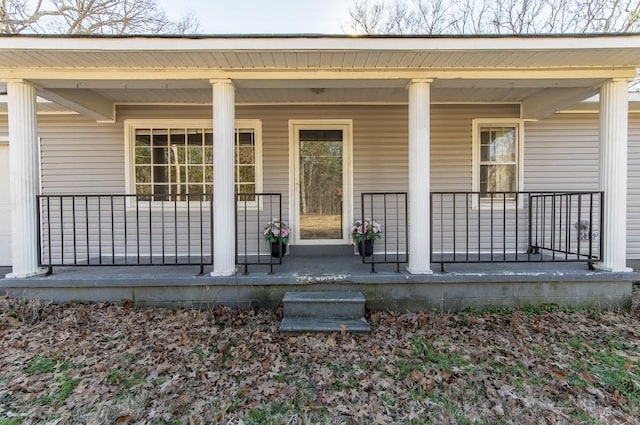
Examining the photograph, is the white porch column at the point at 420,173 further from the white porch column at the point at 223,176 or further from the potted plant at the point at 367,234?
the white porch column at the point at 223,176

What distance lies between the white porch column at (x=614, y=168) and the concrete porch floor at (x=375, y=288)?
311 mm

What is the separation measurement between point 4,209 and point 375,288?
584cm

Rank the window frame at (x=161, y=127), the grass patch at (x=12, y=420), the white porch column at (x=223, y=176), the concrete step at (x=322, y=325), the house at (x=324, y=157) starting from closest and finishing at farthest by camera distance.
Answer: the grass patch at (x=12, y=420) < the concrete step at (x=322, y=325) < the house at (x=324, y=157) < the white porch column at (x=223, y=176) < the window frame at (x=161, y=127)

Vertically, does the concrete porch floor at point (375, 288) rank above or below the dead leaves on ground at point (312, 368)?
above

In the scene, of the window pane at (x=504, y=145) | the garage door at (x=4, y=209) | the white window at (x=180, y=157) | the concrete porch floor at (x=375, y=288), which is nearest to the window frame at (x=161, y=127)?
the white window at (x=180, y=157)

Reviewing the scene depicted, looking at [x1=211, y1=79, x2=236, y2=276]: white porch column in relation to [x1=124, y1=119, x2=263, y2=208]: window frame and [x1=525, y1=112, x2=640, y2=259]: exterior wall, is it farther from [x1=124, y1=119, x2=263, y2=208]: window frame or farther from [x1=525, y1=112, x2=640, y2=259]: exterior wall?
[x1=525, y1=112, x2=640, y2=259]: exterior wall

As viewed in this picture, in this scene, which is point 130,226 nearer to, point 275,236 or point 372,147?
point 275,236

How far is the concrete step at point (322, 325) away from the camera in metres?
3.27

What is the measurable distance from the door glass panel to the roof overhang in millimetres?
1393

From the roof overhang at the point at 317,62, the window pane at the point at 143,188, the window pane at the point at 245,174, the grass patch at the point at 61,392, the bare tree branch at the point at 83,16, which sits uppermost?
the bare tree branch at the point at 83,16

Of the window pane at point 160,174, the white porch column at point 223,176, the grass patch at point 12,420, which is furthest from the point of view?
the window pane at point 160,174

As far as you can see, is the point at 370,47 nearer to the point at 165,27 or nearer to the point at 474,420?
the point at 474,420

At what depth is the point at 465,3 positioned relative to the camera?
12055 mm

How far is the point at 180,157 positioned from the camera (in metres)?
5.43
